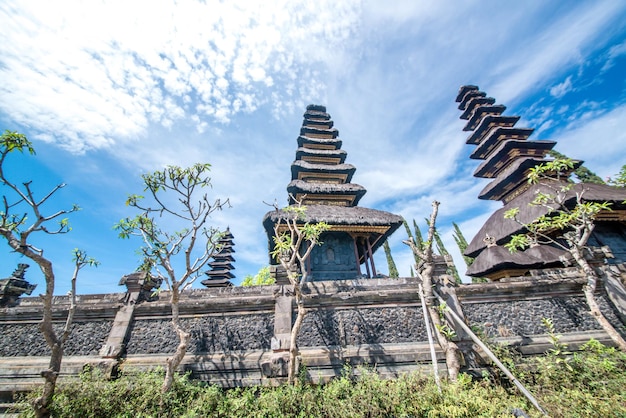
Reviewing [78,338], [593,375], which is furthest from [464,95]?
[78,338]

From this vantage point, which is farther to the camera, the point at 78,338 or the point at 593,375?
the point at 78,338

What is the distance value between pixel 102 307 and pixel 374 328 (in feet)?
24.2

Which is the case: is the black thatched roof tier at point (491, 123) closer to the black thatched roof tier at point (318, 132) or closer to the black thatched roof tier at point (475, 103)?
the black thatched roof tier at point (475, 103)

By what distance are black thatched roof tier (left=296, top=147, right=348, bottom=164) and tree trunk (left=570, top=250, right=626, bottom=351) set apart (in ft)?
43.9

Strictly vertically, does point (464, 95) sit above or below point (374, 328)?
above

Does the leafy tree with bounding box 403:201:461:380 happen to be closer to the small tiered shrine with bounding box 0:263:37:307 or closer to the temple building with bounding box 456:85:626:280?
the temple building with bounding box 456:85:626:280

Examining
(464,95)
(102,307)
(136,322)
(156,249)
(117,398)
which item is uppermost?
(464,95)

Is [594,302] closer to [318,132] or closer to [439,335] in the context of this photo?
[439,335]

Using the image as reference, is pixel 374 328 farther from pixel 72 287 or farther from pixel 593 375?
pixel 72 287

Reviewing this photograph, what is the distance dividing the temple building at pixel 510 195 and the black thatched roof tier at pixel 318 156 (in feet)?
31.4

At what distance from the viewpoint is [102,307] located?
6.84 meters

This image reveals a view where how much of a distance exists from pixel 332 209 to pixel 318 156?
5764 mm

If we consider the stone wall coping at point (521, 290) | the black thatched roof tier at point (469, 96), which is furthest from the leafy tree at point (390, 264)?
the stone wall coping at point (521, 290)

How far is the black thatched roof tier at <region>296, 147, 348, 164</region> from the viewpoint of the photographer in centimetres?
1756
